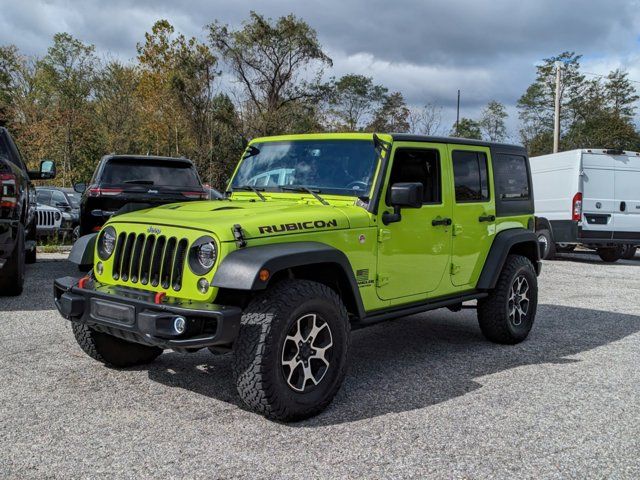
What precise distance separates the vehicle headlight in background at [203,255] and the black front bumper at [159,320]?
222 millimetres

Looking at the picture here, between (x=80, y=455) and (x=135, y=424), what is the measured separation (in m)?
0.46

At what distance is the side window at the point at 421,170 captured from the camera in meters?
4.64

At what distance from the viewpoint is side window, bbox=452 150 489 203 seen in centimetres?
529

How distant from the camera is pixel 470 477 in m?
3.04

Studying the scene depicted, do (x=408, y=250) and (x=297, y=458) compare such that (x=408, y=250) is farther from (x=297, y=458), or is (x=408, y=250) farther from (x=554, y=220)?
(x=554, y=220)

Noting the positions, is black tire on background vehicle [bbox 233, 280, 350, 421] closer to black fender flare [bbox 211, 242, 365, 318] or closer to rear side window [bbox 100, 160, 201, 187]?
black fender flare [bbox 211, 242, 365, 318]

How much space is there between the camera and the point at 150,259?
12.7 feet

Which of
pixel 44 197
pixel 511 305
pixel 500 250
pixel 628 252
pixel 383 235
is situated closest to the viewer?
pixel 383 235

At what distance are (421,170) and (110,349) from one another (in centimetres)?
276

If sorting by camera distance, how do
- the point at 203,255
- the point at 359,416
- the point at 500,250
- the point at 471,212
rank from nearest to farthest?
the point at 203,255 < the point at 359,416 < the point at 471,212 < the point at 500,250

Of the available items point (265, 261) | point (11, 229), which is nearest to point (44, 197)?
point (11, 229)

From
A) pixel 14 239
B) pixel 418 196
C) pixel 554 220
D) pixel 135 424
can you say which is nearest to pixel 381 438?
pixel 135 424

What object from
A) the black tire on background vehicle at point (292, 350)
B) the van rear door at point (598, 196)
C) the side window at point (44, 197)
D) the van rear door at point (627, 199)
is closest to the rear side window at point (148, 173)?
the black tire on background vehicle at point (292, 350)

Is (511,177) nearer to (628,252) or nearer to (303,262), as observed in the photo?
(303,262)
